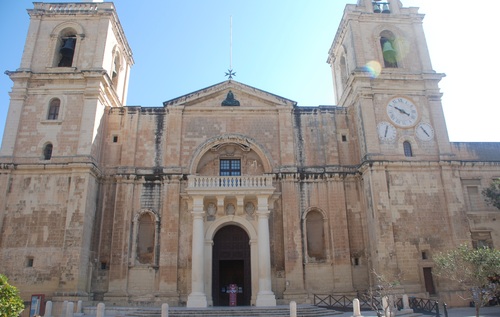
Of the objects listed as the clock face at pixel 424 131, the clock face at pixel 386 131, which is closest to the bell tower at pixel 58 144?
the clock face at pixel 386 131

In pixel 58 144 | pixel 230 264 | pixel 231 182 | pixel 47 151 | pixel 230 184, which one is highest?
pixel 58 144

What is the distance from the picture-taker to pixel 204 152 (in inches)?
993

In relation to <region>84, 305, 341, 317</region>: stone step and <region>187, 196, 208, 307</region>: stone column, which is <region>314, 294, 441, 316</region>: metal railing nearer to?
<region>84, 305, 341, 317</region>: stone step

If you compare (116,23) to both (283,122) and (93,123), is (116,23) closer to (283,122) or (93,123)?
(93,123)

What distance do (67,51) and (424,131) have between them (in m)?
22.8

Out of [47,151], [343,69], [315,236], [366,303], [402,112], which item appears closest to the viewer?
[366,303]

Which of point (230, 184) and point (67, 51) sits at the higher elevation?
point (67, 51)

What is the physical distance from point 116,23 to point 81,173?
11281mm

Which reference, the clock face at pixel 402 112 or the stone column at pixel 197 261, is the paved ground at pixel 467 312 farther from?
the clock face at pixel 402 112

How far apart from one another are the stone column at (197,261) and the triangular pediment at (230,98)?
22.8 feet

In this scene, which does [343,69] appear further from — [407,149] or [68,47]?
[68,47]

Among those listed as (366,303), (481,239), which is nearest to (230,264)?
(366,303)

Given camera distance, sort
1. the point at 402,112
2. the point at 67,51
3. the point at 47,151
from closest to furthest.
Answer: the point at 47,151
the point at 402,112
the point at 67,51

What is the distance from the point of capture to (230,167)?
25578mm
